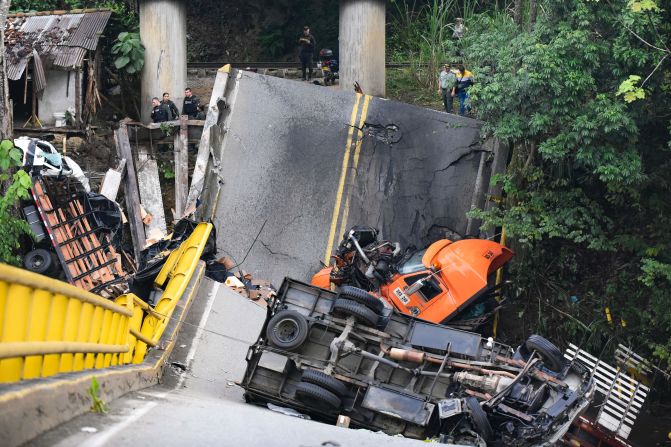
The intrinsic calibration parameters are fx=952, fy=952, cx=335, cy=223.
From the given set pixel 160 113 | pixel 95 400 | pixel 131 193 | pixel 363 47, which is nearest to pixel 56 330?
pixel 95 400

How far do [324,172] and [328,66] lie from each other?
4820 millimetres

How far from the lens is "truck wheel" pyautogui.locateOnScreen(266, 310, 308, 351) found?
12461 millimetres

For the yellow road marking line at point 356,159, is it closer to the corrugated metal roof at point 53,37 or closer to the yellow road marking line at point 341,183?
the yellow road marking line at point 341,183

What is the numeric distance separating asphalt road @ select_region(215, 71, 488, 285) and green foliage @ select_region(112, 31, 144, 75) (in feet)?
10.4

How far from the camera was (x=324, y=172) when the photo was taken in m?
19.8

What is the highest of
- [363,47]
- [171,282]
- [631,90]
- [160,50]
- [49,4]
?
[49,4]

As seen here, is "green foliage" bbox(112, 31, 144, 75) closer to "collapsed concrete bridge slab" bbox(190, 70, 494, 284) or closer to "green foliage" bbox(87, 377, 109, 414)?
"collapsed concrete bridge slab" bbox(190, 70, 494, 284)

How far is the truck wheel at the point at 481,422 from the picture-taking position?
1105 centimetres

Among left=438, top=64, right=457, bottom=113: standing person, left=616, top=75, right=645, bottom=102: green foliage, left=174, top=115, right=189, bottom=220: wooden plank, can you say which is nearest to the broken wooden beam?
left=174, top=115, right=189, bottom=220: wooden plank

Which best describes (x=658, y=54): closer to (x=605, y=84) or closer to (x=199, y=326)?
(x=605, y=84)

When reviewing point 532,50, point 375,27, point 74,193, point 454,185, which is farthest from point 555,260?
point 74,193

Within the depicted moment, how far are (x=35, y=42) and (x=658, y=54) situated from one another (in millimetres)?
14058

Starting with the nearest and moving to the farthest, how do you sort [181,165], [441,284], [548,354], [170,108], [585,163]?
[548,354], [585,163], [441,284], [181,165], [170,108]

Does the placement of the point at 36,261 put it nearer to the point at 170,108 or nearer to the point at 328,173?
the point at 170,108
